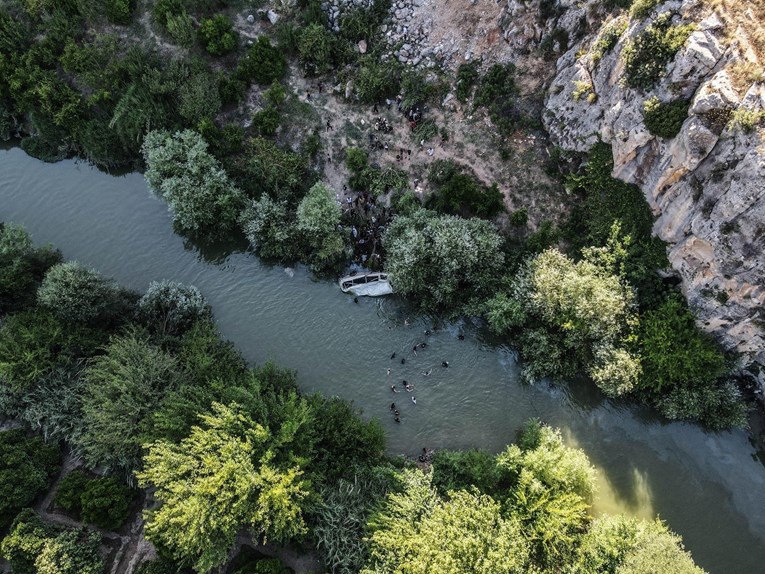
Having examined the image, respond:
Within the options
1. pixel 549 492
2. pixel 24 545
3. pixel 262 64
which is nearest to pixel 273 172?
pixel 262 64

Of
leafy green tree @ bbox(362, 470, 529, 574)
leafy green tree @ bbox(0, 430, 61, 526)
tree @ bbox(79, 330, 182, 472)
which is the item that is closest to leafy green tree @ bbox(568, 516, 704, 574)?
leafy green tree @ bbox(362, 470, 529, 574)

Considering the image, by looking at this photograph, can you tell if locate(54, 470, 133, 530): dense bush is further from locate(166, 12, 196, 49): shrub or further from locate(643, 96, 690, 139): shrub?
locate(643, 96, 690, 139): shrub

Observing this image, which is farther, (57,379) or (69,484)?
(57,379)

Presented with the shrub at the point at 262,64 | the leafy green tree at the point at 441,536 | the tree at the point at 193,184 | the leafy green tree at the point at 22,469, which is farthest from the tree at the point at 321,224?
the leafy green tree at the point at 22,469

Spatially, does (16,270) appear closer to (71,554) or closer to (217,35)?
Result: (71,554)

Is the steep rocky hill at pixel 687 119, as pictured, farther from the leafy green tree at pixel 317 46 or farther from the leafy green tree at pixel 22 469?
the leafy green tree at pixel 22 469

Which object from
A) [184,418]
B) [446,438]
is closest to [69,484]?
[184,418]

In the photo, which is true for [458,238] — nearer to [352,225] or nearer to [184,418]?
[352,225]

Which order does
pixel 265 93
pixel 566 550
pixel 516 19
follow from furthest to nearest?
pixel 265 93 → pixel 516 19 → pixel 566 550
